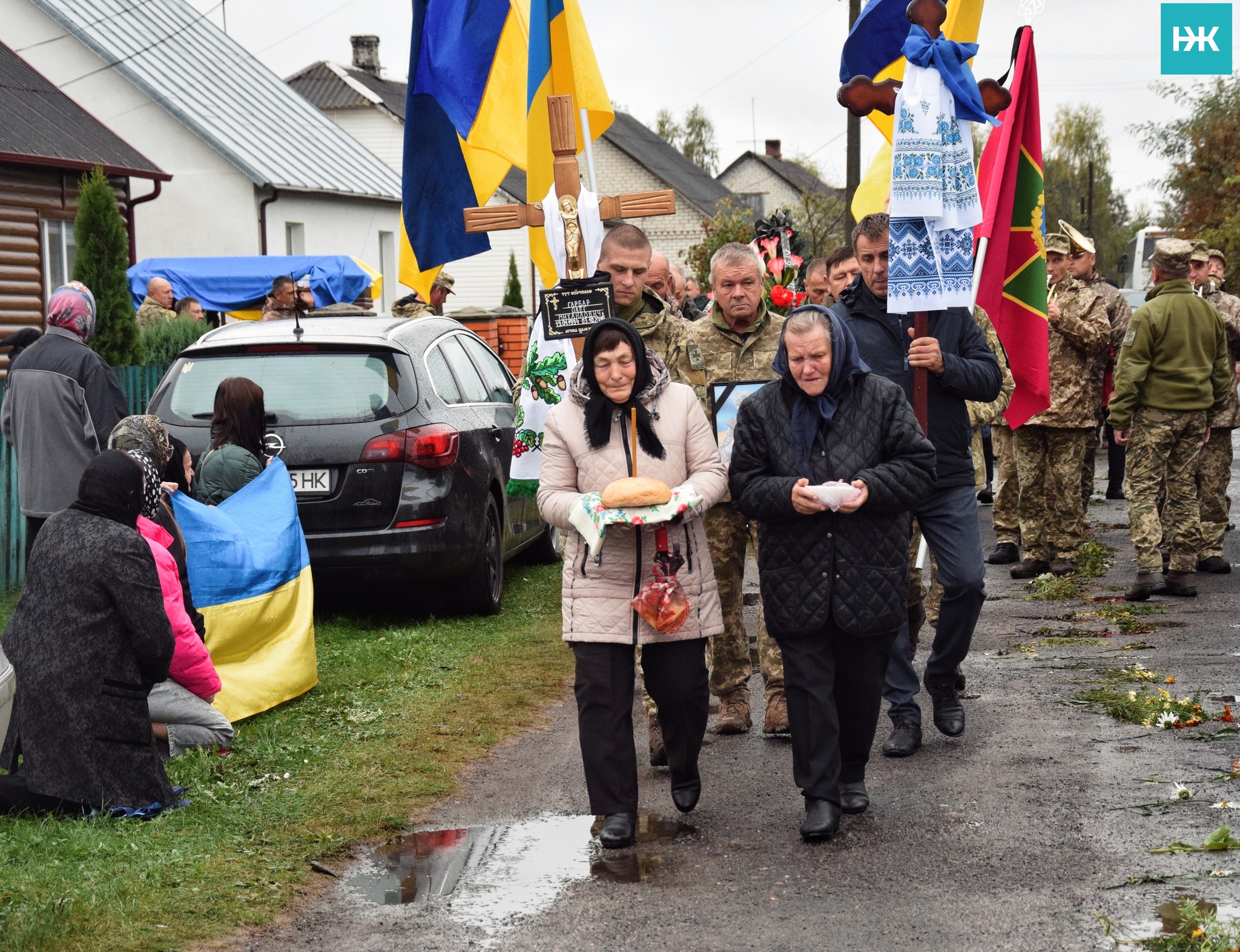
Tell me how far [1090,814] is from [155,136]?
27.9 metres

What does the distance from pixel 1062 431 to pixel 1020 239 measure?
3.27 metres

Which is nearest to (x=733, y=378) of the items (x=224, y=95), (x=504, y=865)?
(x=504, y=865)

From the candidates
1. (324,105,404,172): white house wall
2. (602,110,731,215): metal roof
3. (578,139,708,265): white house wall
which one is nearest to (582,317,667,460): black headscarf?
(324,105,404,172): white house wall

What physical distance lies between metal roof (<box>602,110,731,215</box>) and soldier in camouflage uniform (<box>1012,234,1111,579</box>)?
174 ft

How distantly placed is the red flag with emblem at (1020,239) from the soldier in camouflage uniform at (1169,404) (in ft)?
7.54

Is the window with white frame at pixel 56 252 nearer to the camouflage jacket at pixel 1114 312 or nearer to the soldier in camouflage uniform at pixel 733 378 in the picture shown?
the camouflage jacket at pixel 1114 312

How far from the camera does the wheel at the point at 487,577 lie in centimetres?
945

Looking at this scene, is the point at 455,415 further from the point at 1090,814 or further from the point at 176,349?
the point at 176,349

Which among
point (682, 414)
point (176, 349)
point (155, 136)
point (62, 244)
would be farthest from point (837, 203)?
point (682, 414)

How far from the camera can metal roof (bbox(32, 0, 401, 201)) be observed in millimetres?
29078

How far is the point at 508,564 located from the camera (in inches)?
482

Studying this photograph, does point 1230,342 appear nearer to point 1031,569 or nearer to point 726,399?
point 1031,569

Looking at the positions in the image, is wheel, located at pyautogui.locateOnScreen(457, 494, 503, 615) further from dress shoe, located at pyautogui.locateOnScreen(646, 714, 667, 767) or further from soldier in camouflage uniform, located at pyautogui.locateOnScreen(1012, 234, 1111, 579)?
soldier in camouflage uniform, located at pyautogui.locateOnScreen(1012, 234, 1111, 579)

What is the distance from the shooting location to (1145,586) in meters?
9.73
